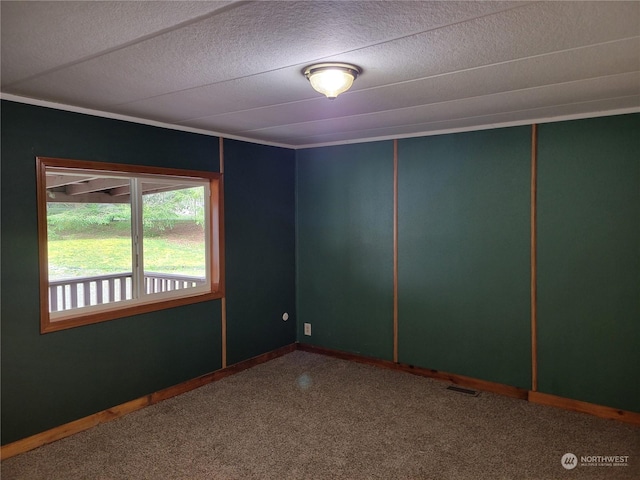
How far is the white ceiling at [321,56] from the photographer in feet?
5.42

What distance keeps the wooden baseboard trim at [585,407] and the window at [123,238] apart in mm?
2879

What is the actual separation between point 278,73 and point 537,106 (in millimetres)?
1896

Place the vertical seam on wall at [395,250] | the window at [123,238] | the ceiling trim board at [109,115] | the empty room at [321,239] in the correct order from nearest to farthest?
the empty room at [321,239] < the ceiling trim board at [109,115] < the window at [123,238] < the vertical seam on wall at [395,250]

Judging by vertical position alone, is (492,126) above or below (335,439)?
above

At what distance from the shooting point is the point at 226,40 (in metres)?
1.91

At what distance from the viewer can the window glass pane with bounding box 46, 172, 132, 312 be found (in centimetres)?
326

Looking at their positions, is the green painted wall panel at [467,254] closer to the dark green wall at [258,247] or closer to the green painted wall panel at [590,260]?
the green painted wall panel at [590,260]

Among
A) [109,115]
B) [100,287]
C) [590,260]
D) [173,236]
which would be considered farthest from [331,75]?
[100,287]

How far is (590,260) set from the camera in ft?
11.4

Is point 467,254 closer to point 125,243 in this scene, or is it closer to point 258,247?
point 258,247

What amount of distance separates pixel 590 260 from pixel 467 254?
94 cm

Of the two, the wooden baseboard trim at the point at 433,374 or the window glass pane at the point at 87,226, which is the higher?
the window glass pane at the point at 87,226
